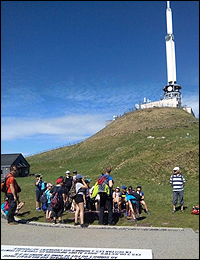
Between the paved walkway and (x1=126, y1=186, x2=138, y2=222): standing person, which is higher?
(x1=126, y1=186, x2=138, y2=222): standing person

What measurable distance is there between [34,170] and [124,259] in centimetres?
4675

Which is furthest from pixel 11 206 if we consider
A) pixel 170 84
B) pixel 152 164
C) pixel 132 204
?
pixel 170 84

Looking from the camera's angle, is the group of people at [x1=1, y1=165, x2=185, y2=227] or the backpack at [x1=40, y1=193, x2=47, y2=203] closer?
the group of people at [x1=1, y1=165, x2=185, y2=227]

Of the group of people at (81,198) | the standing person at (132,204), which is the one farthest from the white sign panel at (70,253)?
the standing person at (132,204)

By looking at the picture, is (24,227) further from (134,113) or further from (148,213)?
(134,113)

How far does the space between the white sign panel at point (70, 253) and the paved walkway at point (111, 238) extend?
1.26 feet

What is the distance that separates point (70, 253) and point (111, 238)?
1.70 meters

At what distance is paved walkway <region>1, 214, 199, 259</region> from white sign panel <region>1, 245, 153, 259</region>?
1.26 ft

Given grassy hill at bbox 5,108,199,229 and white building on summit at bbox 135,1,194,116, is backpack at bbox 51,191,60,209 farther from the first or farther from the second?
white building on summit at bbox 135,1,194,116

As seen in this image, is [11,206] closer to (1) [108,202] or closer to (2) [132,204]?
(1) [108,202]

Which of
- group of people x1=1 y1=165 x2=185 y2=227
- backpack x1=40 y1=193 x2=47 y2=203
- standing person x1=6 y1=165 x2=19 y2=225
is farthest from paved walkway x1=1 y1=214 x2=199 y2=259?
backpack x1=40 y1=193 x2=47 y2=203

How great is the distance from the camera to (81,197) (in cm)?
923

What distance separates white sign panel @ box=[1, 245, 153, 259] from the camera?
18.9ft

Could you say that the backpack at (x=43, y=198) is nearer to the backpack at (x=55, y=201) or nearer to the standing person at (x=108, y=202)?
the backpack at (x=55, y=201)
